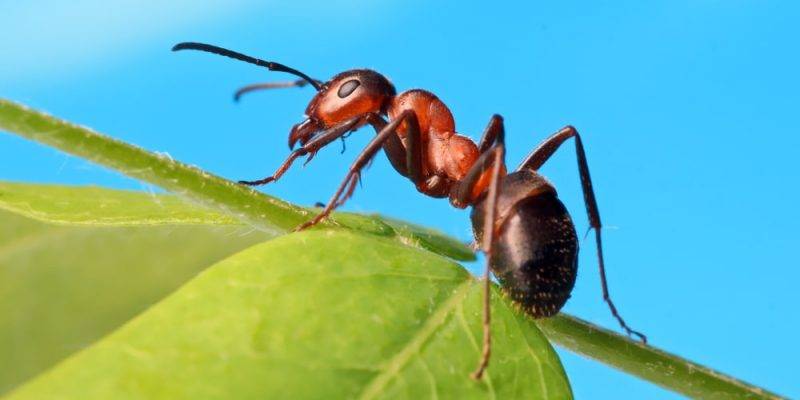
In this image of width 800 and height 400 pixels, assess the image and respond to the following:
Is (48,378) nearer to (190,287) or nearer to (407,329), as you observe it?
(190,287)

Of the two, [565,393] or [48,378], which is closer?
[48,378]

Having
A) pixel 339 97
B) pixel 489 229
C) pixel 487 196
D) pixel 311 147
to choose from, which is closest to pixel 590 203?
pixel 487 196

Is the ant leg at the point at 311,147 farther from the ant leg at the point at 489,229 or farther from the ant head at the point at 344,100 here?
the ant leg at the point at 489,229

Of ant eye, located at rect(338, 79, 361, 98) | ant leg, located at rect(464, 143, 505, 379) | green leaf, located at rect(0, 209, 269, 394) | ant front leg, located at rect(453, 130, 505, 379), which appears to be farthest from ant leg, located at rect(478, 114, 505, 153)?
green leaf, located at rect(0, 209, 269, 394)

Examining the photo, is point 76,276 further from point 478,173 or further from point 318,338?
point 318,338

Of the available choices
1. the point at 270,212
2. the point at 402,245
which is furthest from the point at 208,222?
the point at 402,245
